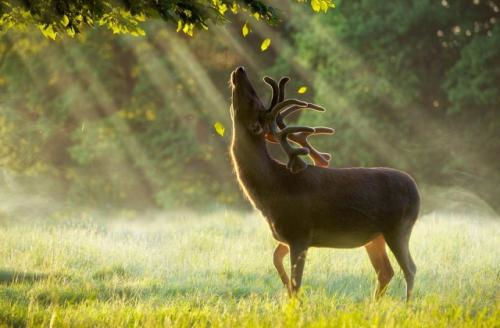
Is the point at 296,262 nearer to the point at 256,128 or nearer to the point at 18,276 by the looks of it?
the point at 256,128

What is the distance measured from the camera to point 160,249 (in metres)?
12.9

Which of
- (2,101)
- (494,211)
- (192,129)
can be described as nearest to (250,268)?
(494,211)

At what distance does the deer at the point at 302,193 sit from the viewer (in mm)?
7273

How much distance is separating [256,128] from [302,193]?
823 mm

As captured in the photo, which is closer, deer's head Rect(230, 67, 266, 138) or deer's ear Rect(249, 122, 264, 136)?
deer's head Rect(230, 67, 266, 138)

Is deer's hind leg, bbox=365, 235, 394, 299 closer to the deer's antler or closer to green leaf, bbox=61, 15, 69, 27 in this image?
the deer's antler

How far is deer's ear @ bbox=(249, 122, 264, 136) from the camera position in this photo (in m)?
7.32

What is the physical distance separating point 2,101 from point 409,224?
68.1 ft

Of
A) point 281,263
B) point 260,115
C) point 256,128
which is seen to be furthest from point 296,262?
point 260,115

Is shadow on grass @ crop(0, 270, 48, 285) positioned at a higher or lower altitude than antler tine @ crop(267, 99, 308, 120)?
lower

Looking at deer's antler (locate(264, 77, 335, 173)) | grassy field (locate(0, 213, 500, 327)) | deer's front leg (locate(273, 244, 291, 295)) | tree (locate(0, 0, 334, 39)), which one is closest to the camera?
grassy field (locate(0, 213, 500, 327))

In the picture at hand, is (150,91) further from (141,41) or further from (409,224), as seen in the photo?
(409,224)

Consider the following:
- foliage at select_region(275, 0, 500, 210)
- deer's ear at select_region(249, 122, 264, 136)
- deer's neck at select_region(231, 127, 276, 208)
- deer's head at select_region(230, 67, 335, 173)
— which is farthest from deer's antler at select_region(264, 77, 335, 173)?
foliage at select_region(275, 0, 500, 210)

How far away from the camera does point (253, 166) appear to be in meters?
7.35
